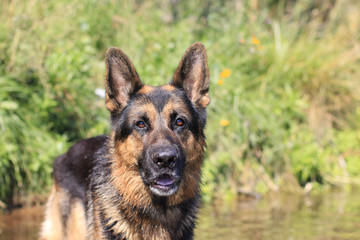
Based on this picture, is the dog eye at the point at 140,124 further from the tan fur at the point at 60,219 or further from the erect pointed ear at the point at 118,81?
the tan fur at the point at 60,219

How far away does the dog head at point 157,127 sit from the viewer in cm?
421

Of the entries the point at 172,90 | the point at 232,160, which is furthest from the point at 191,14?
the point at 172,90

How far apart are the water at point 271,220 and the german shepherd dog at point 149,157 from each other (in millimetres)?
2053

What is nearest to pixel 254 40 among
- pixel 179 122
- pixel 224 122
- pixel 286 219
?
pixel 224 122

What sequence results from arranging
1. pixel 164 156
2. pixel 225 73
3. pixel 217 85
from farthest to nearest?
pixel 217 85 < pixel 225 73 < pixel 164 156

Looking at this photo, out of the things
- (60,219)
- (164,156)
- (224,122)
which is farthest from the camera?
(224,122)

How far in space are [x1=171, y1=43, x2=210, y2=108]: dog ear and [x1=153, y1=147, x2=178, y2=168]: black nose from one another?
0.92m

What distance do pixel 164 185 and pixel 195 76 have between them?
1.18 m

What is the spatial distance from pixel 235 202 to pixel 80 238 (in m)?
3.76

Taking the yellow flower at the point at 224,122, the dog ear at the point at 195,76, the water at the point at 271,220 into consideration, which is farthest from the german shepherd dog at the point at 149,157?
the yellow flower at the point at 224,122

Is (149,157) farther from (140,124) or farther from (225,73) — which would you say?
(225,73)

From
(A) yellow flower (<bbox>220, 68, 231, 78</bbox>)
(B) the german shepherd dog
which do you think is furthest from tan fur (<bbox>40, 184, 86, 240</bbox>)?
(A) yellow flower (<bbox>220, 68, 231, 78</bbox>)

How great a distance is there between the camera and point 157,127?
4.41 meters

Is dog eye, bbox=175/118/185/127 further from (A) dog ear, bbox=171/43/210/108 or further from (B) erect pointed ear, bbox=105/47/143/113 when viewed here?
(B) erect pointed ear, bbox=105/47/143/113
